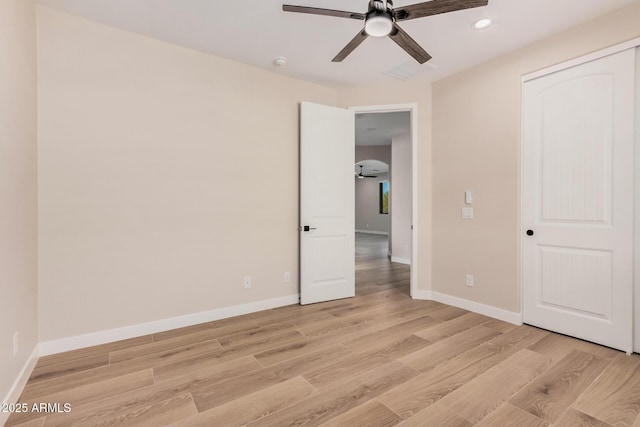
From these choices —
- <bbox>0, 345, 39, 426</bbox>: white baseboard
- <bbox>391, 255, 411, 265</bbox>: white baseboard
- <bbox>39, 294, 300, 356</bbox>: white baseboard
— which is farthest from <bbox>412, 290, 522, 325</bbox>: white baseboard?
<bbox>0, 345, 39, 426</bbox>: white baseboard

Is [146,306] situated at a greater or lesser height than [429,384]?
greater

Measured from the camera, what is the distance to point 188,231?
9.96 feet

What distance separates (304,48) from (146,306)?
9.57 feet

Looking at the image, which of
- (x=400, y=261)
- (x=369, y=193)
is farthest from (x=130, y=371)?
(x=369, y=193)

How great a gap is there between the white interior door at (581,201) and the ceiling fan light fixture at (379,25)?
2006mm

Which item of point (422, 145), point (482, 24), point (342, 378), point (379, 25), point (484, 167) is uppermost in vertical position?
point (482, 24)

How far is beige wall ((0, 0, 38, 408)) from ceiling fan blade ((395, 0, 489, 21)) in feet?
7.62

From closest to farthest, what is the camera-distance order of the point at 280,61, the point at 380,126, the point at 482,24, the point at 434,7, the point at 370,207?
1. the point at 434,7
2. the point at 482,24
3. the point at 280,61
4. the point at 380,126
5. the point at 370,207

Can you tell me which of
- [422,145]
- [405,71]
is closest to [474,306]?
[422,145]

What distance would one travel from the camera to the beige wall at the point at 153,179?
2473 mm

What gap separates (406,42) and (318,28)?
38.9 inches

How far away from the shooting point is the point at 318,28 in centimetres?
267

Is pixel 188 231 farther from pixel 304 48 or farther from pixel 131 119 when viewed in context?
pixel 304 48

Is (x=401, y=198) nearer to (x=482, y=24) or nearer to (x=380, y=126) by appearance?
(x=380, y=126)
